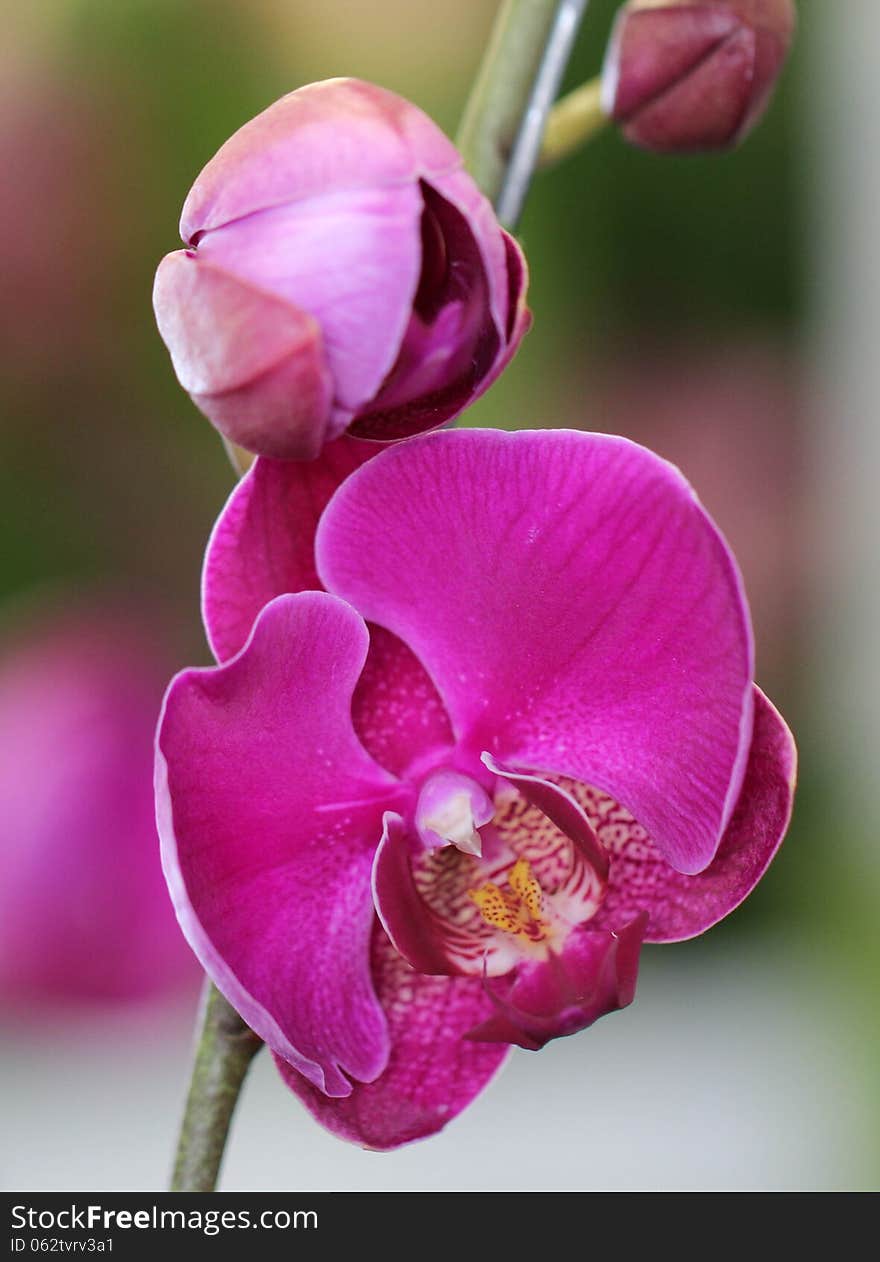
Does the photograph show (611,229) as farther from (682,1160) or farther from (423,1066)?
(423,1066)

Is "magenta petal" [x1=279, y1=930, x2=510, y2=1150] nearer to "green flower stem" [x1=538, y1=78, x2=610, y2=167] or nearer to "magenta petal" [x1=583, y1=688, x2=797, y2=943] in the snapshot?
"magenta petal" [x1=583, y1=688, x2=797, y2=943]

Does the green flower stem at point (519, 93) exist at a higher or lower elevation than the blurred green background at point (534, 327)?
higher

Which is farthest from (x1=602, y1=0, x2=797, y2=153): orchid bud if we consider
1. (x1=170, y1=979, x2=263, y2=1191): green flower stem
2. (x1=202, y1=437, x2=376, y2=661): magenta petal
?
(x1=170, y1=979, x2=263, y2=1191): green flower stem

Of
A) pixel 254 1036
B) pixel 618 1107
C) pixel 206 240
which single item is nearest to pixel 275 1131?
pixel 618 1107

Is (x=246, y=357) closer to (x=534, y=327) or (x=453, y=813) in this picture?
(x=453, y=813)

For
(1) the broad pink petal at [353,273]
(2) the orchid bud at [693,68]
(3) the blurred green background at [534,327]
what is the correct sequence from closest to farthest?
(1) the broad pink petal at [353,273]
(2) the orchid bud at [693,68]
(3) the blurred green background at [534,327]

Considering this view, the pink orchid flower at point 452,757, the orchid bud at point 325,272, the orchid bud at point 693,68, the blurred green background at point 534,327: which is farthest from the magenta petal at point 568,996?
the blurred green background at point 534,327

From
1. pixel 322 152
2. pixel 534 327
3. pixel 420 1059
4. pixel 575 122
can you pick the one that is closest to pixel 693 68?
pixel 575 122

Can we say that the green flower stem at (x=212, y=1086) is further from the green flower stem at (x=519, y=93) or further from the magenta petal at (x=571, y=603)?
the green flower stem at (x=519, y=93)
